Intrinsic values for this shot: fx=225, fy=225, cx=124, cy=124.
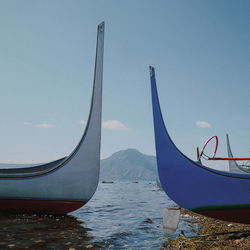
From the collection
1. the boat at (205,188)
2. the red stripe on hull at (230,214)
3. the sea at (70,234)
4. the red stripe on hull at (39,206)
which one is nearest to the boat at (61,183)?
the red stripe on hull at (39,206)

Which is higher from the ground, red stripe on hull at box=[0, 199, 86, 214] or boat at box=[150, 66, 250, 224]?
boat at box=[150, 66, 250, 224]

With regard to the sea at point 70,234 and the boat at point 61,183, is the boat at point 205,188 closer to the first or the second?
the sea at point 70,234

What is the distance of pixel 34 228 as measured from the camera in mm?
8859

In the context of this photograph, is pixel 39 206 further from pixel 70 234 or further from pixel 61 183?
pixel 70 234

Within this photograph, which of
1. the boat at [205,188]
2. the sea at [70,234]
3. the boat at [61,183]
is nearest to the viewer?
the sea at [70,234]

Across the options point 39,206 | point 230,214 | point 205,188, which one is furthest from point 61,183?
point 230,214

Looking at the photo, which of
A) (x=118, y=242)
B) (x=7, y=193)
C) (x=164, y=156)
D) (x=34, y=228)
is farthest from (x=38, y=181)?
(x=164, y=156)

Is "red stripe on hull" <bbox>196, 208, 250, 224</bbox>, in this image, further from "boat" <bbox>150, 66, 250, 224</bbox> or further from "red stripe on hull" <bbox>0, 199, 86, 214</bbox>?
"red stripe on hull" <bbox>0, 199, 86, 214</bbox>

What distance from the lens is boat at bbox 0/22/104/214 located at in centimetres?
1084

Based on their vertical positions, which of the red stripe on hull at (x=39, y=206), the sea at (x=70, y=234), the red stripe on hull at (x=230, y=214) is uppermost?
the red stripe on hull at (x=230, y=214)

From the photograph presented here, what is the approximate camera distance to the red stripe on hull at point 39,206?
1093 cm

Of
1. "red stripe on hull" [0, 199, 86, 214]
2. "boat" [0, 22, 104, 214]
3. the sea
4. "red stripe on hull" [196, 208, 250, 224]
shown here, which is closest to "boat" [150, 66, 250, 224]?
"red stripe on hull" [196, 208, 250, 224]

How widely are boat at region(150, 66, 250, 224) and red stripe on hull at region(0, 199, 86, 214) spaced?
16.9 feet

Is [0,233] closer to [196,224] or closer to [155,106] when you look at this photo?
[155,106]
